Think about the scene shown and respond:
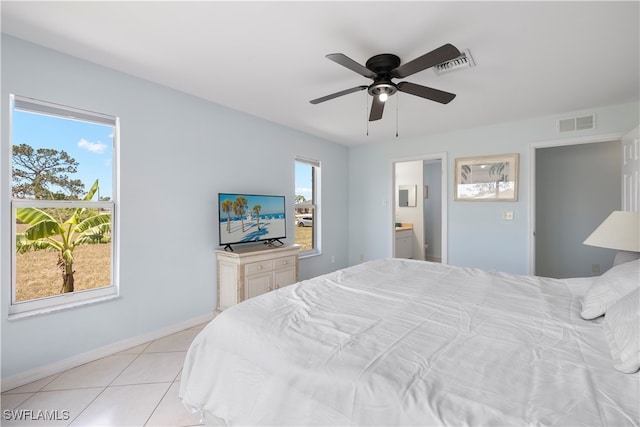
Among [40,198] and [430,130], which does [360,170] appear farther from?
[40,198]

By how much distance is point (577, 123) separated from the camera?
3473 millimetres

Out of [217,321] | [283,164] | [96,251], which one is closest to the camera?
[217,321]

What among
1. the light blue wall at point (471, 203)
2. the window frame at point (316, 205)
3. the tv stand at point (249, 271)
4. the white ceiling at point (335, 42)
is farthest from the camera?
the window frame at point (316, 205)

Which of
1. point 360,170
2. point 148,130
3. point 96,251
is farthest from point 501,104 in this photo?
A: point 96,251

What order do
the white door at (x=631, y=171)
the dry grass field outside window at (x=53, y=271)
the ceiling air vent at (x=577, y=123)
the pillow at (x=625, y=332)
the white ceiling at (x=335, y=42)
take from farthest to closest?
the ceiling air vent at (x=577, y=123)
the white door at (x=631, y=171)
the dry grass field outside window at (x=53, y=271)
the white ceiling at (x=335, y=42)
the pillow at (x=625, y=332)

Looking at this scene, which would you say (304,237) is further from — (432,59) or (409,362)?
(409,362)

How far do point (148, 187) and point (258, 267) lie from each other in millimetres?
1356

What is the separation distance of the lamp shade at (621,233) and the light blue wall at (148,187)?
3324 mm

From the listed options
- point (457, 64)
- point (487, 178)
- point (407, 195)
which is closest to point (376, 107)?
point (457, 64)

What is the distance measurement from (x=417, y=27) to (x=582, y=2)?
0.90 meters

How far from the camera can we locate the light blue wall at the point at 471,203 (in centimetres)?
367

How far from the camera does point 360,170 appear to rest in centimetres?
531

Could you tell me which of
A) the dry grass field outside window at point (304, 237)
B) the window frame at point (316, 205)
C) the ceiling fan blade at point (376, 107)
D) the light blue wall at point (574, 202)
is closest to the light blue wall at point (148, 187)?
the dry grass field outside window at point (304, 237)

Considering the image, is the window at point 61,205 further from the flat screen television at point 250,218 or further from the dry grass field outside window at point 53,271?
the flat screen television at point 250,218
